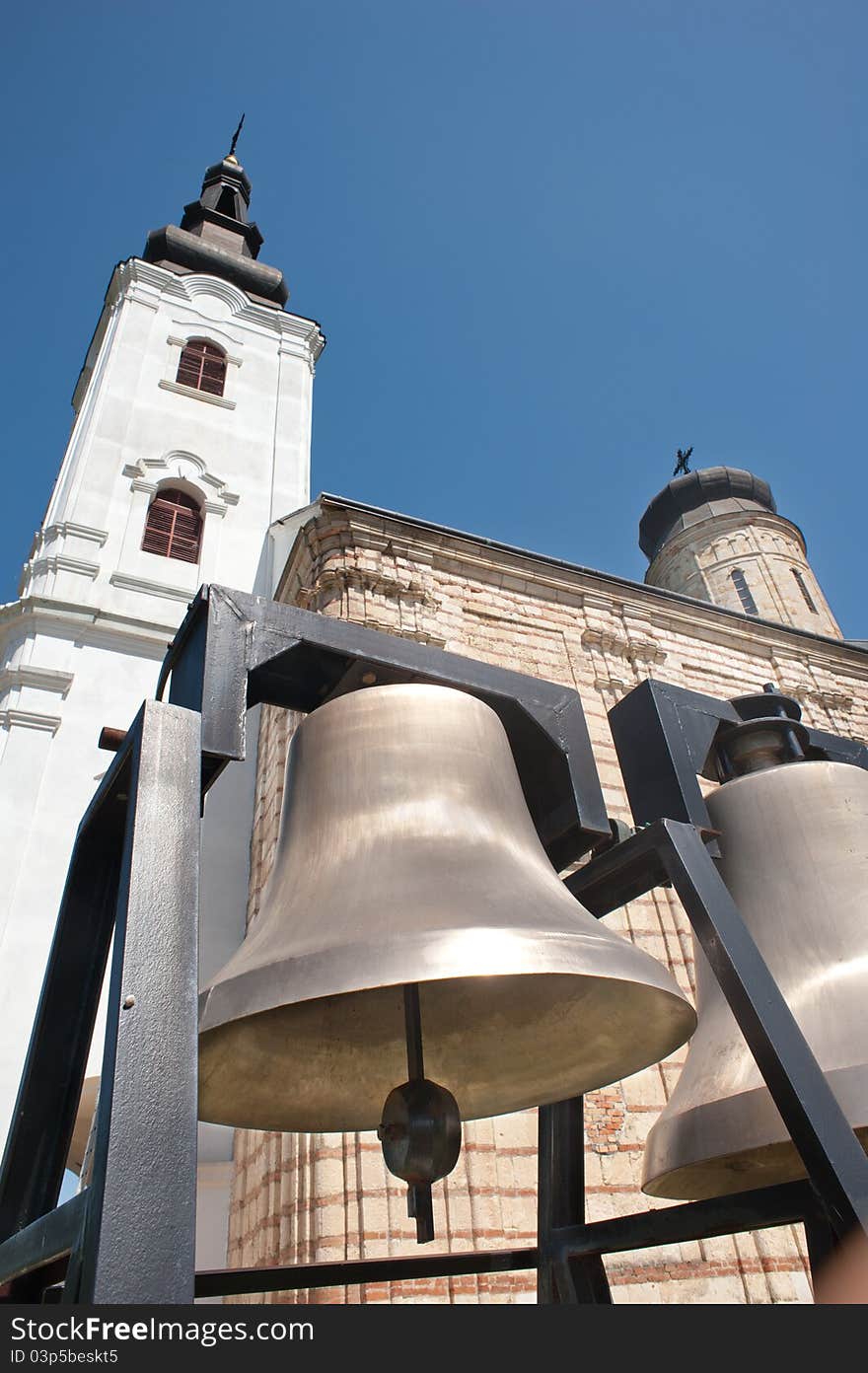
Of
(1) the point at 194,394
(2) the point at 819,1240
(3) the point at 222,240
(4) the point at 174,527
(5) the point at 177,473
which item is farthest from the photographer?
(3) the point at 222,240

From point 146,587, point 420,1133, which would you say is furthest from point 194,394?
point 420,1133

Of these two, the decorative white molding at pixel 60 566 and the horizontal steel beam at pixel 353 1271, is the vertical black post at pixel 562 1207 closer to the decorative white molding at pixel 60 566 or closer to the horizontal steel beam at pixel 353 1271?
the horizontal steel beam at pixel 353 1271

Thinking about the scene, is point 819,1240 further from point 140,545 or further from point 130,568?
point 140,545

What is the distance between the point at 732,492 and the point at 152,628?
1801cm

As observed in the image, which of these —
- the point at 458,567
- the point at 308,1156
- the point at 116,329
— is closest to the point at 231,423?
the point at 116,329

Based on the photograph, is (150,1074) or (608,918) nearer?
(150,1074)

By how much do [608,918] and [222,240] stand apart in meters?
22.4

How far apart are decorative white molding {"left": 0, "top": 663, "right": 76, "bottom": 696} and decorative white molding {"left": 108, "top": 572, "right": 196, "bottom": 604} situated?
1.87 m

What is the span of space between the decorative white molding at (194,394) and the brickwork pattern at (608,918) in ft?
23.6

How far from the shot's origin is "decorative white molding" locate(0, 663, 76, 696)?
9156 millimetres

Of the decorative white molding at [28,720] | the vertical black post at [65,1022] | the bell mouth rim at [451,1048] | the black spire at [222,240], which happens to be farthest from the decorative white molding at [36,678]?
the black spire at [222,240]

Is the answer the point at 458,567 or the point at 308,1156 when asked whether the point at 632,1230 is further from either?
the point at 458,567

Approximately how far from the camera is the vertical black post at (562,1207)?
2123 millimetres

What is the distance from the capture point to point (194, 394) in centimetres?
1420
